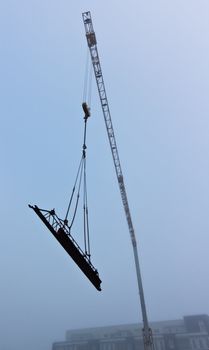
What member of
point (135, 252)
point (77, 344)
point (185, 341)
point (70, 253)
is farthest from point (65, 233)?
point (77, 344)

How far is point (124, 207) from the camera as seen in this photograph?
46.5m

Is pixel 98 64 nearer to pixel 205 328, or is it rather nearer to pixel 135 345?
pixel 135 345

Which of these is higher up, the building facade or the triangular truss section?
the triangular truss section

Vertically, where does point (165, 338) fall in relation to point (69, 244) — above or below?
below

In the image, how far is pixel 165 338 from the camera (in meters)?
88.6

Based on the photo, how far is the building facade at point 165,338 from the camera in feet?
284

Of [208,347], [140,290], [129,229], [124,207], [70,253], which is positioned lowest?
[208,347]

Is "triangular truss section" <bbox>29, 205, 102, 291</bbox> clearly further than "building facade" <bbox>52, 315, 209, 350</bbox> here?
No

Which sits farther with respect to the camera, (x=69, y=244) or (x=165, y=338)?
(x=165, y=338)

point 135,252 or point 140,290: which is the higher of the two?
point 135,252

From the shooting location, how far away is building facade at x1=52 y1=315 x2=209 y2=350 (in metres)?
86.6

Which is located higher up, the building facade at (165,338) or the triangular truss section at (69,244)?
the triangular truss section at (69,244)

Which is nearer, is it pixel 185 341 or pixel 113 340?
pixel 185 341

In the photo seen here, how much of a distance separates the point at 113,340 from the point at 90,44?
3587 inches
